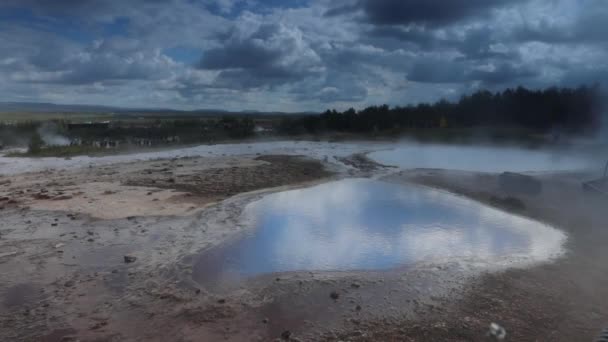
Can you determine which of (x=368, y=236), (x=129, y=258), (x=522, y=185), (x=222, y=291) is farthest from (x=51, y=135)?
(x=522, y=185)

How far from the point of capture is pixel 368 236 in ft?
35.2

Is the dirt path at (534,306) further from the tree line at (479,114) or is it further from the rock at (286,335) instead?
the tree line at (479,114)

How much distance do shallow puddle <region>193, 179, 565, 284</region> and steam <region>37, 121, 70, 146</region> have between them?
87.0ft

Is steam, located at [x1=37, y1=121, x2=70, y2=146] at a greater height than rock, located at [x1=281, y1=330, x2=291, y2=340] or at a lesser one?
greater

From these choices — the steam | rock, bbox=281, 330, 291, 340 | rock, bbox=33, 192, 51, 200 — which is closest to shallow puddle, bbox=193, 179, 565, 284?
rock, bbox=281, 330, 291, 340

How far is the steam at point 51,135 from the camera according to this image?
33.9 m

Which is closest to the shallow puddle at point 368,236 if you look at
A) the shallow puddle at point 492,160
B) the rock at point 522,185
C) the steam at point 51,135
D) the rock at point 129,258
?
the rock at point 129,258

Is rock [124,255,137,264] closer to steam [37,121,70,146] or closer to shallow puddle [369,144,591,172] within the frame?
shallow puddle [369,144,591,172]

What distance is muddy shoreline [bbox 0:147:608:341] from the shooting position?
5.95m

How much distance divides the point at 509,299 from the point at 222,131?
42.6 metres

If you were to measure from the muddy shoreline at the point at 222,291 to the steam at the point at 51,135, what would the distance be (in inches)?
949

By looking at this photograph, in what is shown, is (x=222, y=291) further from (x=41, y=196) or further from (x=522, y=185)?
(x=522, y=185)

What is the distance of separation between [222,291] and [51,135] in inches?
1399

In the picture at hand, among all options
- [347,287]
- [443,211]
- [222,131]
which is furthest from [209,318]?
[222,131]
